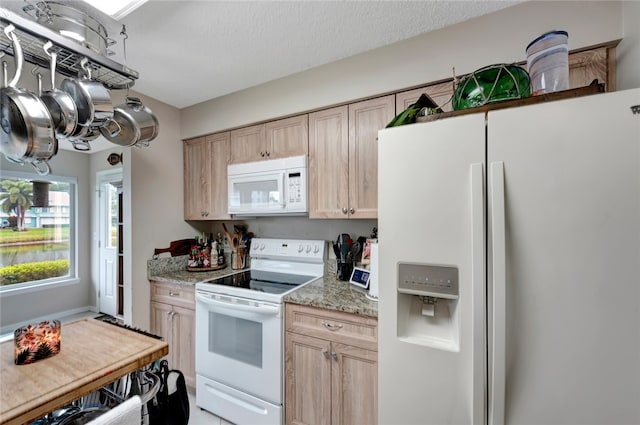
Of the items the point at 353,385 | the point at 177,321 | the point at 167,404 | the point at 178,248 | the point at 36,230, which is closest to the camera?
the point at 167,404

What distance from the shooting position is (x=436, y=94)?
60.2 inches

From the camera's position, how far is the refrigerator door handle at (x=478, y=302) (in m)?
0.88

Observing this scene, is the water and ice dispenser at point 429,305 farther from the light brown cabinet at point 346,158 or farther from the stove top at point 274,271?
the stove top at point 274,271

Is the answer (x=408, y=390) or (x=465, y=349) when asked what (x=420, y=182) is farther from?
(x=408, y=390)

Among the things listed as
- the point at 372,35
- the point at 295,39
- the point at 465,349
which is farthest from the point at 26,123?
the point at 465,349

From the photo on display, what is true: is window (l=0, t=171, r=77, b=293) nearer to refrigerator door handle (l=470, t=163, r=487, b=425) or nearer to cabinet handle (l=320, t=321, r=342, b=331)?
cabinet handle (l=320, t=321, r=342, b=331)

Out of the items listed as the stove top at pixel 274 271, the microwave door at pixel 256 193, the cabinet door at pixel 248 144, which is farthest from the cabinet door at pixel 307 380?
the cabinet door at pixel 248 144

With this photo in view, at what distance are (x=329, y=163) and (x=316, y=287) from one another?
89cm

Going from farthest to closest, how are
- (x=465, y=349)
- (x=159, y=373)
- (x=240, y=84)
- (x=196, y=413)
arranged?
(x=240, y=84)
(x=196, y=413)
(x=159, y=373)
(x=465, y=349)

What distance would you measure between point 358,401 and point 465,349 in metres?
0.78

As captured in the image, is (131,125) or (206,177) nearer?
(131,125)

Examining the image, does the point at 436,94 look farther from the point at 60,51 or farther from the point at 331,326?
the point at 60,51

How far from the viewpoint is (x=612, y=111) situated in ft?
2.51

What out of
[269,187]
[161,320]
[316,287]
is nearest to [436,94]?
[269,187]
